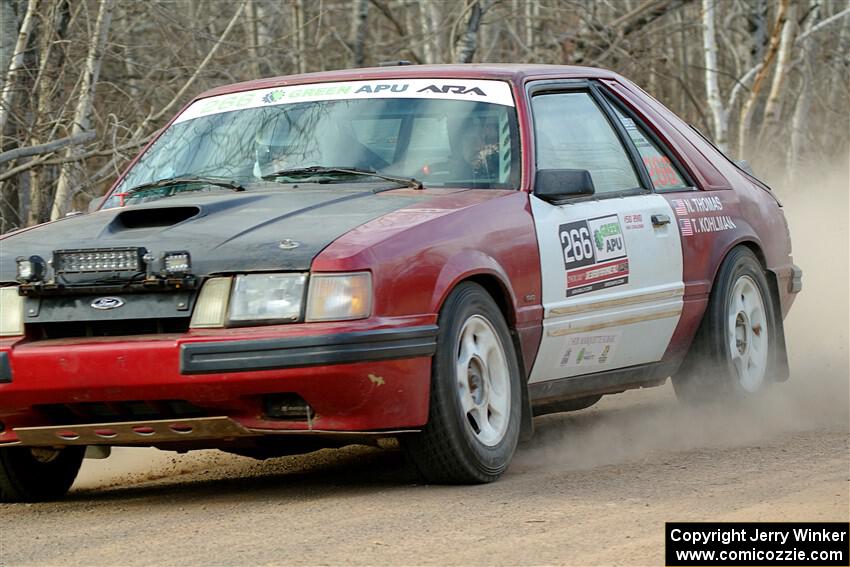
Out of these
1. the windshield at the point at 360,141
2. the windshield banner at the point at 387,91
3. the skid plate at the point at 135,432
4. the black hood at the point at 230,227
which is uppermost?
the windshield banner at the point at 387,91

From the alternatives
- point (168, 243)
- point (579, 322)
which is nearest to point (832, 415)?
point (579, 322)

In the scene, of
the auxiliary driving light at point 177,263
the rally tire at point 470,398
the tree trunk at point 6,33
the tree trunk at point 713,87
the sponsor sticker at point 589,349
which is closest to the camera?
the auxiliary driving light at point 177,263

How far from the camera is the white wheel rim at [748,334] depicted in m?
7.23

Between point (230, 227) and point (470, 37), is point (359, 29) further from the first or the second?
point (230, 227)

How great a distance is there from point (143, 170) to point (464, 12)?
6.94 meters

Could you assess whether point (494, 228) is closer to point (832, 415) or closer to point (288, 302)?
point (288, 302)

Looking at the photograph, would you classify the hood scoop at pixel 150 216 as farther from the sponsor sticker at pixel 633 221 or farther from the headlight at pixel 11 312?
the sponsor sticker at pixel 633 221

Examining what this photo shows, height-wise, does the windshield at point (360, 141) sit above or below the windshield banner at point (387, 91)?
below

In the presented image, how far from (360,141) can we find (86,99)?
14.5ft

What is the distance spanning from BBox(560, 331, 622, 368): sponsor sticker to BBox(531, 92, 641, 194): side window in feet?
2.10

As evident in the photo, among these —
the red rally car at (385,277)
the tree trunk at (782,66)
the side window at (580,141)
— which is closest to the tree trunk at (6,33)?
the red rally car at (385,277)

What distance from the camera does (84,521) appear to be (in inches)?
201

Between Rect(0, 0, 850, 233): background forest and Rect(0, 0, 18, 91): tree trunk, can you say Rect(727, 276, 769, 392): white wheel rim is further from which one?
Rect(0, 0, 18, 91): tree trunk

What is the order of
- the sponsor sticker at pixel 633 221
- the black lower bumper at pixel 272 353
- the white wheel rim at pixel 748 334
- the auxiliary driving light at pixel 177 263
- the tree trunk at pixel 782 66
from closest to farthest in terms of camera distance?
1. the black lower bumper at pixel 272 353
2. the auxiliary driving light at pixel 177 263
3. the sponsor sticker at pixel 633 221
4. the white wheel rim at pixel 748 334
5. the tree trunk at pixel 782 66
